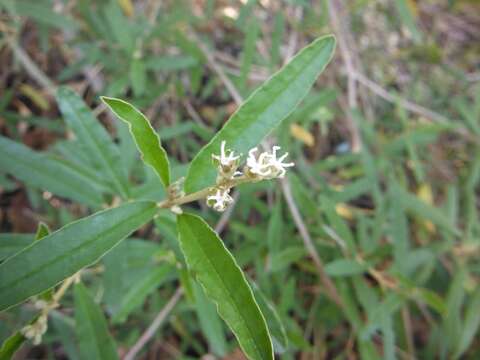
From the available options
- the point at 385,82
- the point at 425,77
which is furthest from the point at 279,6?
the point at 425,77

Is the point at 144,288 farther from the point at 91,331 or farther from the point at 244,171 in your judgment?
the point at 244,171

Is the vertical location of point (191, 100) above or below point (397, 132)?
above

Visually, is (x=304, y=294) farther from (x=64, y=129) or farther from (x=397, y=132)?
(x=64, y=129)

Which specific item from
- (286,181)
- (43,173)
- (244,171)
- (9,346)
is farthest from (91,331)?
(286,181)

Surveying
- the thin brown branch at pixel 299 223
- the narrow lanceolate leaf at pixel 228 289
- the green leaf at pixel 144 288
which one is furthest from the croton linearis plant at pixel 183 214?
the thin brown branch at pixel 299 223

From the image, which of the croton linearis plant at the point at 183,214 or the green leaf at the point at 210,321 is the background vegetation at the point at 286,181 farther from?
the croton linearis plant at the point at 183,214
